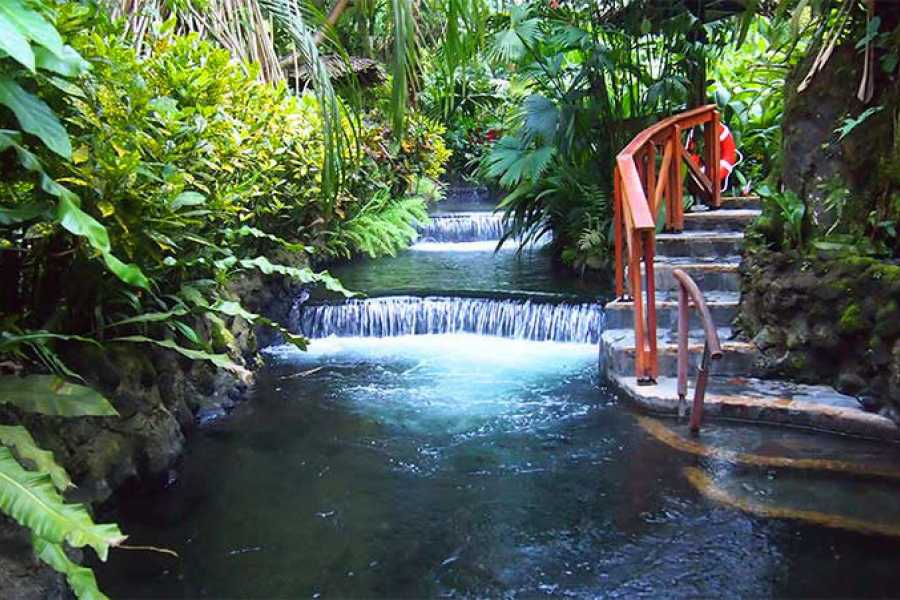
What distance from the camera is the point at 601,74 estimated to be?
8492 mm

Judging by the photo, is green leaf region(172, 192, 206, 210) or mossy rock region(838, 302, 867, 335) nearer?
green leaf region(172, 192, 206, 210)

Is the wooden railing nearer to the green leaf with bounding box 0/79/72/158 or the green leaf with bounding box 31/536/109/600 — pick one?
the green leaf with bounding box 0/79/72/158

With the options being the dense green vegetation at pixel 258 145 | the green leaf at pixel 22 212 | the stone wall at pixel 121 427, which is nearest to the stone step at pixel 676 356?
the dense green vegetation at pixel 258 145

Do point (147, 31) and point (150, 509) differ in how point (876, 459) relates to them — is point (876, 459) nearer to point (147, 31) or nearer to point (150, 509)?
point (150, 509)

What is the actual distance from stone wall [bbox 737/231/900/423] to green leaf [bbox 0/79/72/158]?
4.29 metres

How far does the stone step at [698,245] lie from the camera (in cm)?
664

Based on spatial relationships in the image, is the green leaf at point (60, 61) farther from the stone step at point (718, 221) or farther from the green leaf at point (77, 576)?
the stone step at point (718, 221)

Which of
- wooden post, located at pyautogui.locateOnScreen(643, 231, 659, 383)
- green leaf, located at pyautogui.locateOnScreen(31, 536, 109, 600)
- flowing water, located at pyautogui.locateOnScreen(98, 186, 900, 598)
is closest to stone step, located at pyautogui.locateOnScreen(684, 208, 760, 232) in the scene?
flowing water, located at pyautogui.locateOnScreen(98, 186, 900, 598)

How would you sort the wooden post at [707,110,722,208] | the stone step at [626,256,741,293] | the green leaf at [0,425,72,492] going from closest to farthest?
the green leaf at [0,425,72,492]
the stone step at [626,256,741,293]
the wooden post at [707,110,722,208]

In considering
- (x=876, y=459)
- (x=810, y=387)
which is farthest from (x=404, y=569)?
(x=810, y=387)

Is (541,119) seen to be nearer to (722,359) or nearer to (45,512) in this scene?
(722,359)

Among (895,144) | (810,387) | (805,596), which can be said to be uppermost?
(895,144)

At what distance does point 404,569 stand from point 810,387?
314cm

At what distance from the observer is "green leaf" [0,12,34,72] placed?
1.90 metres
